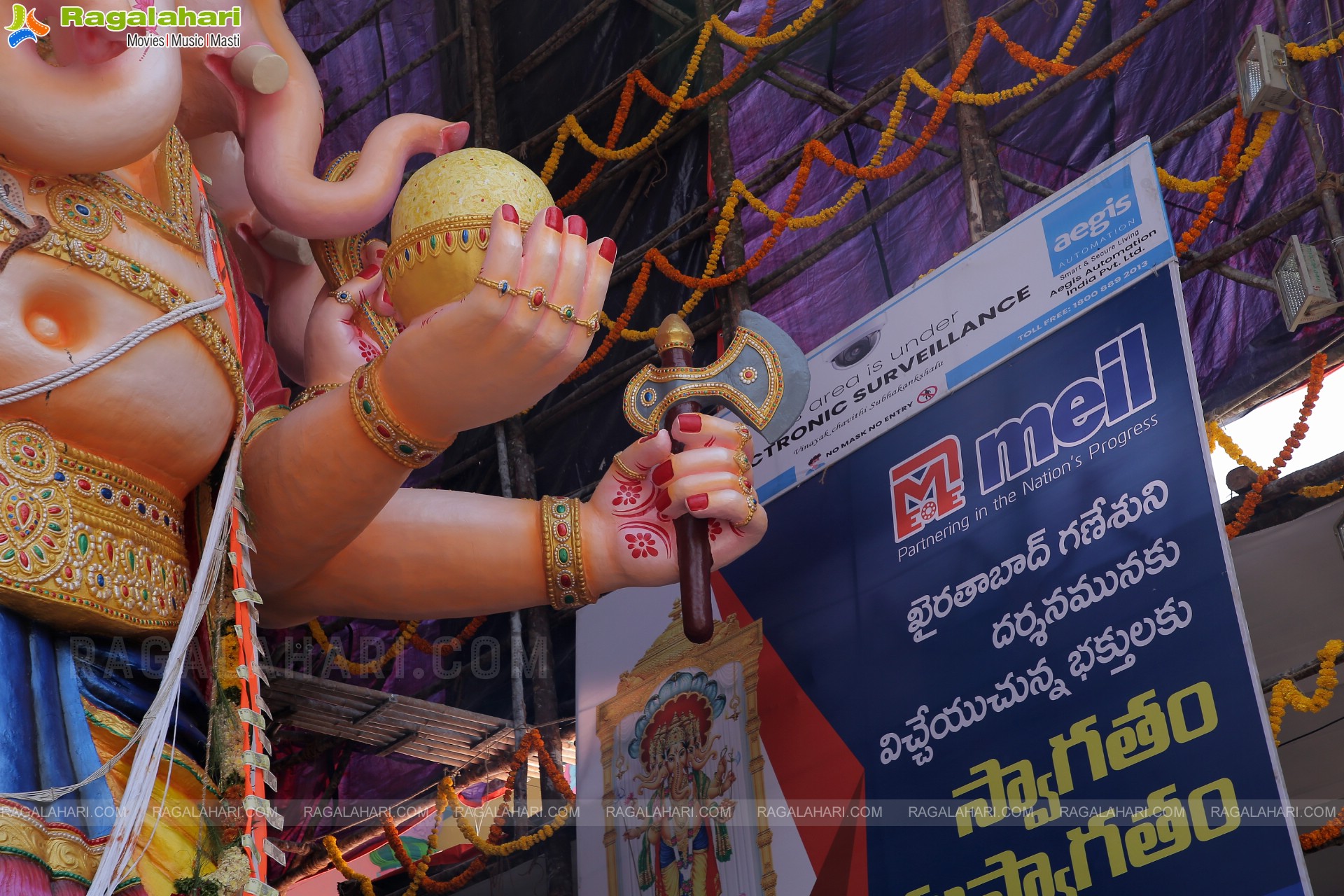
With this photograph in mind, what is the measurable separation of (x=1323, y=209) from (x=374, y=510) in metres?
2.64

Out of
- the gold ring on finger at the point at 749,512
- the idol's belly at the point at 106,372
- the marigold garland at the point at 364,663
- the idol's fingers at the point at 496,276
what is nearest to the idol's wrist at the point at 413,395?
the idol's fingers at the point at 496,276

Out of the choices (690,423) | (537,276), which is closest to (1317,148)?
(690,423)

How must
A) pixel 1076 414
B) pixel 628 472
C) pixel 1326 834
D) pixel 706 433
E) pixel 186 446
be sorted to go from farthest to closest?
pixel 1326 834 < pixel 1076 414 < pixel 628 472 < pixel 706 433 < pixel 186 446

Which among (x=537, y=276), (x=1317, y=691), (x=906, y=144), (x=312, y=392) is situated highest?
(x=906, y=144)

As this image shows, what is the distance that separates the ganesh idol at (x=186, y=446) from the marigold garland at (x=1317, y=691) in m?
1.46

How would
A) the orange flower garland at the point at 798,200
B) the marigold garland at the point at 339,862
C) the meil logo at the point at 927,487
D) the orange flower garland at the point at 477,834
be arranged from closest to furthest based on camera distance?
the meil logo at the point at 927,487
the orange flower garland at the point at 798,200
the orange flower garland at the point at 477,834
the marigold garland at the point at 339,862

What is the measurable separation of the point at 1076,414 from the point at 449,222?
4.72ft

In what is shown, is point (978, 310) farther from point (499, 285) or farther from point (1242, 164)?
point (499, 285)

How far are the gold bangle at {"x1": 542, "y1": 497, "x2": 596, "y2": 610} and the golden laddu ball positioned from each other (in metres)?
0.49

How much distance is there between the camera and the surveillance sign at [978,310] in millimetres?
3201

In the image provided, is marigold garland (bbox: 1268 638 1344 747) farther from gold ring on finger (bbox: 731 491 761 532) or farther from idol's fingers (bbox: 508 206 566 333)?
idol's fingers (bbox: 508 206 566 333)

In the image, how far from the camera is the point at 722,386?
9.01 ft

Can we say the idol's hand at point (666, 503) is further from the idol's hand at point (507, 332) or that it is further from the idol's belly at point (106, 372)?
the idol's belly at point (106, 372)

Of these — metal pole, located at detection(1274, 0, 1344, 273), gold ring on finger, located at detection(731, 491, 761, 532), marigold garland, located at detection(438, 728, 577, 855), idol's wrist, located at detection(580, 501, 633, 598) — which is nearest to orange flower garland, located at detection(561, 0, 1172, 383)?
metal pole, located at detection(1274, 0, 1344, 273)
